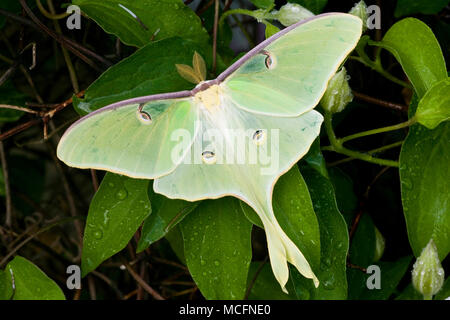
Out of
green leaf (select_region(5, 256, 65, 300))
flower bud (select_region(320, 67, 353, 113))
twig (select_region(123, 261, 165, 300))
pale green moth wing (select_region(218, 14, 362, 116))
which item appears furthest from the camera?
twig (select_region(123, 261, 165, 300))

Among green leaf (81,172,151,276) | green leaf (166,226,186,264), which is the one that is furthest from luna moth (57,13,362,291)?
green leaf (166,226,186,264)

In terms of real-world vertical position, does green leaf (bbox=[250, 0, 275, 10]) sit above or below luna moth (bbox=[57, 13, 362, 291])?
above

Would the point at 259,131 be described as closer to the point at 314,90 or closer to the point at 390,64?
the point at 314,90

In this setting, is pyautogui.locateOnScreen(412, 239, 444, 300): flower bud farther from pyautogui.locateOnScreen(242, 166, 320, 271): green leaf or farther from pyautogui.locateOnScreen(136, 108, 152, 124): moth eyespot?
pyautogui.locateOnScreen(136, 108, 152, 124): moth eyespot

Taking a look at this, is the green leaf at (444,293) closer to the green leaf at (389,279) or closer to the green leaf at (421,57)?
the green leaf at (389,279)

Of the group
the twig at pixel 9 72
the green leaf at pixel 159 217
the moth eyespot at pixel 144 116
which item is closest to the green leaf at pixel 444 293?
the green leaf at pixel 159 217
